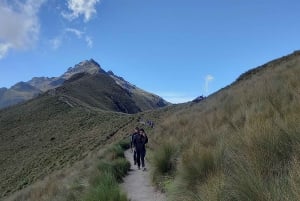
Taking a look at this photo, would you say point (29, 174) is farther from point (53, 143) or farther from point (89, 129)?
point (89, 129)

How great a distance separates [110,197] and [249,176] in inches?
191

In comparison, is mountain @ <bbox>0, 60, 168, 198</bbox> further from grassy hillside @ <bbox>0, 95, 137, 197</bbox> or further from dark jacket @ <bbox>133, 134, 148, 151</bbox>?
dark jacket @ <bbox>133, 134, 148, 151</bbox>

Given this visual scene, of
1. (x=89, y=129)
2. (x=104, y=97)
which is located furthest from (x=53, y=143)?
(x=104, y=97)

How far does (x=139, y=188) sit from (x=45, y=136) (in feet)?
213

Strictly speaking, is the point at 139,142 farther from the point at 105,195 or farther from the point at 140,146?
the point at 105,195

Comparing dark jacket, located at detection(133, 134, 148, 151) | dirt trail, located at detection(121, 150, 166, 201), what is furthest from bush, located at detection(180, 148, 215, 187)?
dark jacket, located at detection(133, 134, 148, 151)

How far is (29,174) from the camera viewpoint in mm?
48656

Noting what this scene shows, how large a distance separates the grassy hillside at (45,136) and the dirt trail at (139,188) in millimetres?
27130

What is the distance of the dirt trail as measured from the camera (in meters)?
12.0

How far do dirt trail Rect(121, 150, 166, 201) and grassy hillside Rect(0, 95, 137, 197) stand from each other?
1068 inches

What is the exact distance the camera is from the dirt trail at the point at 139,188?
12.0 meters

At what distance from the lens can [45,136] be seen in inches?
2997

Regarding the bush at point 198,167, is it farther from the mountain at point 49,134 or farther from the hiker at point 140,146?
the mountain at point 49,134

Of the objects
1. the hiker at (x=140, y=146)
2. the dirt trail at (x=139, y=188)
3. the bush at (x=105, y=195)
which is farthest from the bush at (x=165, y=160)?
the hiker at (x=140, y=146)
